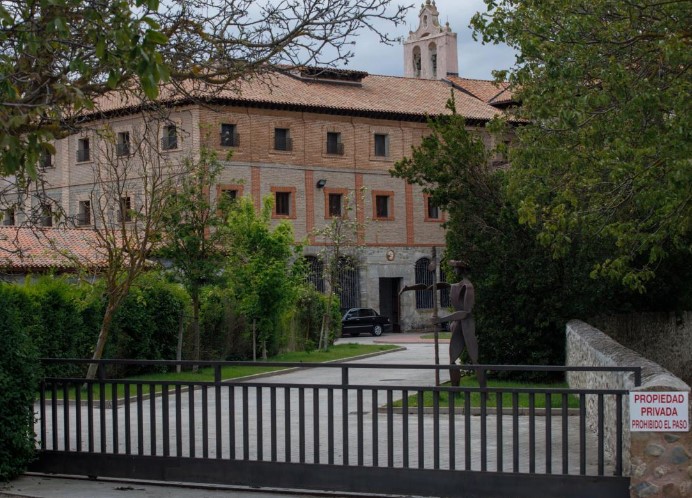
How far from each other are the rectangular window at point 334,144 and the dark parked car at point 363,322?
7.97 metres

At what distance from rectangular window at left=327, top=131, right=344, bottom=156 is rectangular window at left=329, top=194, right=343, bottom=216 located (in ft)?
7.10

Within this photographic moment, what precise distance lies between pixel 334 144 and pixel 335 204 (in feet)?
9.92

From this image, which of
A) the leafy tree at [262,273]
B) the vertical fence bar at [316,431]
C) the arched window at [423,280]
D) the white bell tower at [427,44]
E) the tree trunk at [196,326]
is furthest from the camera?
the white bell tower at [427,44]

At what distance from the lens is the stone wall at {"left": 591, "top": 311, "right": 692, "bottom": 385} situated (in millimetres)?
23188

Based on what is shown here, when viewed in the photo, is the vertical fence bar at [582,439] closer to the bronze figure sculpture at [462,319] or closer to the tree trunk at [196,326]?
the bronze figure sculpture at [462,319]

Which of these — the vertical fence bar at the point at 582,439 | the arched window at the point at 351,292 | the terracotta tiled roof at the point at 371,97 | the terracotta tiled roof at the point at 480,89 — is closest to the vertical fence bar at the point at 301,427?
the vertical fence bar at the point at 582,439

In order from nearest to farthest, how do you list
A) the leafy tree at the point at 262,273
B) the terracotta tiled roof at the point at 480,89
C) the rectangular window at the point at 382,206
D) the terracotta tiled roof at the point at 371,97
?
the leafy tree at the point at 262,273
the terracotta tiled roof at the point at 371,97
the rectangular window at the point at 382,206
the terracotta tiled roof at the point at 480,89

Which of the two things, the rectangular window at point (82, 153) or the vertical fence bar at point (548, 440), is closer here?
the vertical fence bar at point (548, 440)

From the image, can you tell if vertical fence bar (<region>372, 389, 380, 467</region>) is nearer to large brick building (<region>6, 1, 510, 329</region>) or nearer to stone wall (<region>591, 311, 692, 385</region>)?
stone wall (<region>591, 311, 692, 385</region>)

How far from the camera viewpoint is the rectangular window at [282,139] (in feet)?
175

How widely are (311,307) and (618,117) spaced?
25.1 meters

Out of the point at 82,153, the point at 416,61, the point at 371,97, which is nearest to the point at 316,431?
the point at 82,153

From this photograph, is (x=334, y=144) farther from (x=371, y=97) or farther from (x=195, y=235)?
(x=195, y=235)

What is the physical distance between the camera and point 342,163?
56094mm
